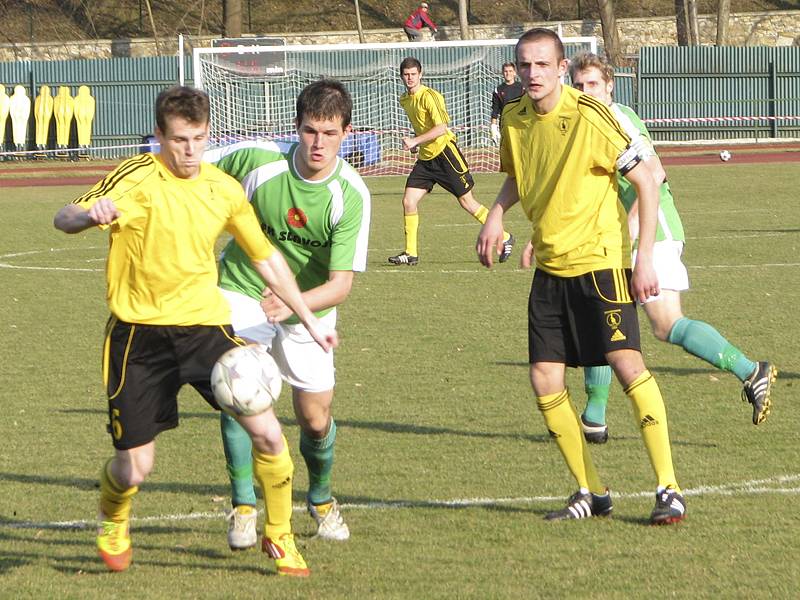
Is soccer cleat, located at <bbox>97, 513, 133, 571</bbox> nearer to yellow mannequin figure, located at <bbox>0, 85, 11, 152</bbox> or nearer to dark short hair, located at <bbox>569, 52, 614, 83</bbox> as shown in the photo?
dark short hair, located at <bbox>569, 52, 614, 83</bbox>

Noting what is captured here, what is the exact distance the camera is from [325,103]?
5203 millimetres

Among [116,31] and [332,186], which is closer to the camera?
[332,186]

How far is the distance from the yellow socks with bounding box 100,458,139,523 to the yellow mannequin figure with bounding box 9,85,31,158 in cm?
3198

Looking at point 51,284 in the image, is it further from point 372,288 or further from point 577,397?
point 577,397

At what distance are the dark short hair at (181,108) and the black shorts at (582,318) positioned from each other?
66.0 inches

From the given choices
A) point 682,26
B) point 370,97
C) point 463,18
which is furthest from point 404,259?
point 682,26

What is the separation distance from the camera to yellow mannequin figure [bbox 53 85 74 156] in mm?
35688

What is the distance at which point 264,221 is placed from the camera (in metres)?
5.59

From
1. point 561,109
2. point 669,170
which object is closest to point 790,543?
point 561,109

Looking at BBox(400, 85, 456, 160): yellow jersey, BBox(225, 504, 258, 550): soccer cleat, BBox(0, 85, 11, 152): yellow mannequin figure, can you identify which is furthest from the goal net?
BBox(225, 504, 258, 550): soccer cleat

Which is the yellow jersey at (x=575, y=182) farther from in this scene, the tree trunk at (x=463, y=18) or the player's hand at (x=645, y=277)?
the tree trunk at (x=463, y=18)

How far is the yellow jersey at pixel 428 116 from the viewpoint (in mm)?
15227

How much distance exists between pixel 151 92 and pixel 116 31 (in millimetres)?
11395

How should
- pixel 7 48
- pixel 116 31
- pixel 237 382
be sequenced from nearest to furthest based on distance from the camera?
1. pixel 237 382
2. pixel 7 48
3. pixel 116 31
